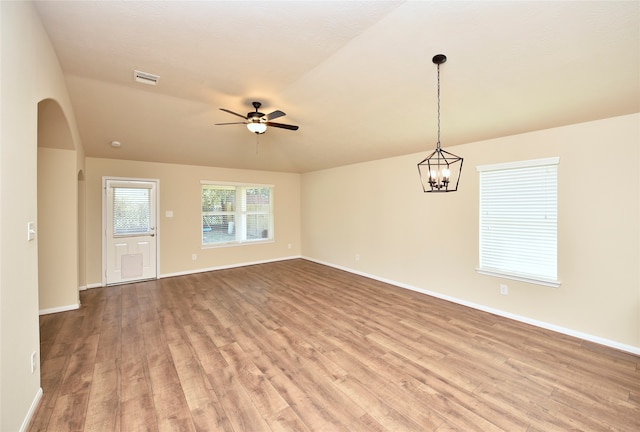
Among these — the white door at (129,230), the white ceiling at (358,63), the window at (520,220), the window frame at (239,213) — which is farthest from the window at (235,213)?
the window at (520,220)

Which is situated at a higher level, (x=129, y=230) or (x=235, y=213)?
(x=235, y=213)

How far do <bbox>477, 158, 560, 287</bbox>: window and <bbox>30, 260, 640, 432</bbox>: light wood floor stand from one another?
0.70 m

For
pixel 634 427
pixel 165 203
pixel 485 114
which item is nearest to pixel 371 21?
pixel 485 114

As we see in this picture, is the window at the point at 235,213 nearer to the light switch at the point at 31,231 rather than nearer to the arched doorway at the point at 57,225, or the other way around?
the arched doorway at the point at 57,225

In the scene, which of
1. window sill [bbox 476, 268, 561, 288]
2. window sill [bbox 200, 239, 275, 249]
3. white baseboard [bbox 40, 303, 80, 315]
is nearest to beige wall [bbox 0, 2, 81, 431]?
white baseboard [bbox 40, 303, 80, 315]

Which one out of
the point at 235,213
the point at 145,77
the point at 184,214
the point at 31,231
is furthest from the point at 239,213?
the point at 31,231

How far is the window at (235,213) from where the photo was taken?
6250 mm

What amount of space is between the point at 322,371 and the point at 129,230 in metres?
4.79

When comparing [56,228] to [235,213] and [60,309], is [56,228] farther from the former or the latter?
[235,213]

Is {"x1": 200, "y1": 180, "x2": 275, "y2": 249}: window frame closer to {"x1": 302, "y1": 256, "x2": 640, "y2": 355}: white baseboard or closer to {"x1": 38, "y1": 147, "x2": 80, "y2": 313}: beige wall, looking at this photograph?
{"x1": 38, "y1": 147, "x2": 80, "y2": 313}: beige wall

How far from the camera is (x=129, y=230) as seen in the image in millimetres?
5273

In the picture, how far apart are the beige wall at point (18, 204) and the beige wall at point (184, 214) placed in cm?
351

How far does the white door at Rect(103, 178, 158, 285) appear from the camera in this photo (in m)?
5.07

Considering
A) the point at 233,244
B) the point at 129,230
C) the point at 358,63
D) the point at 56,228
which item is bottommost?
the point at 233,244
